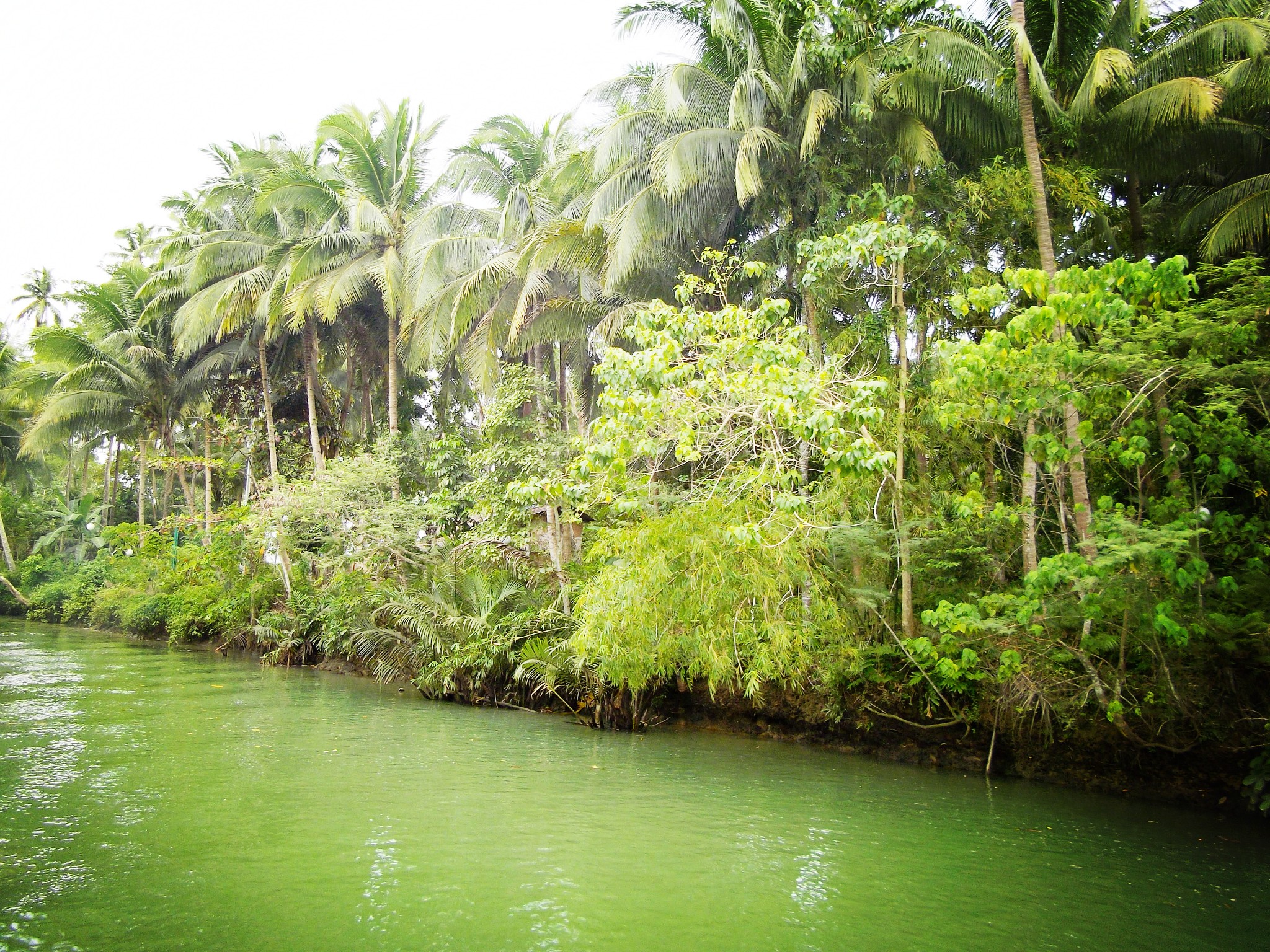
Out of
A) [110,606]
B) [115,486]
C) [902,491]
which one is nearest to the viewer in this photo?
[902,491]

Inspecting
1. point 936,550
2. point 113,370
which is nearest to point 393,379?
point 113,370

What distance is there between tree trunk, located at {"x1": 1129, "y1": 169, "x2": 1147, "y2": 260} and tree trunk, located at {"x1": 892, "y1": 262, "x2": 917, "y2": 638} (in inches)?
141

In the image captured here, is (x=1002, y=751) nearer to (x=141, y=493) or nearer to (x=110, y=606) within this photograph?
(x=110, y=606)

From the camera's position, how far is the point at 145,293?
2294 centimetres

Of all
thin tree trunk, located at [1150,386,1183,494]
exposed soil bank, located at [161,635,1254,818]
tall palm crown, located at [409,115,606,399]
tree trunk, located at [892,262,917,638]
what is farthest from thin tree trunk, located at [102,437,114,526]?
thin tree trunk, located at [1150,386,1183,494]

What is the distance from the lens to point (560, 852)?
17.7ft

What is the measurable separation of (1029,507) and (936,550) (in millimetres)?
1744

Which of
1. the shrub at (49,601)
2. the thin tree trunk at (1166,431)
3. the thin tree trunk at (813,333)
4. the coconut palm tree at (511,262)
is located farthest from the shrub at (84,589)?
the thin tree trunk at (1166,431)

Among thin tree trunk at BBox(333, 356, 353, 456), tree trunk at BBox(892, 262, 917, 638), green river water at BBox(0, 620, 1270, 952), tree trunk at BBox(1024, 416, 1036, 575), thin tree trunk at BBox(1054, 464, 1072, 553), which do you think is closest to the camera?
green river water at BBox(0, 620, 1270, 952)

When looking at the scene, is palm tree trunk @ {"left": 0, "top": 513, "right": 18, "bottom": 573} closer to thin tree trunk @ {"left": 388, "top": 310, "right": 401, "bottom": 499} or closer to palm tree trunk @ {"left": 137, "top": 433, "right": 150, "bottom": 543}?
palm tree trunk @ {"left": 137, "top": 433, "right": 150, "bottom": 543}

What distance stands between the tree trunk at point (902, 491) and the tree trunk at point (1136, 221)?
3.59 meters

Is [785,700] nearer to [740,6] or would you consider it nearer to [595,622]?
[595,622]

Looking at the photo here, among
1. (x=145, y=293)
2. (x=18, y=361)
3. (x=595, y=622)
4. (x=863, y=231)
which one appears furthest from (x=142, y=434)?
(x=863, y=231)

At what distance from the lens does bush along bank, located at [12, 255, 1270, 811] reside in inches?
264
